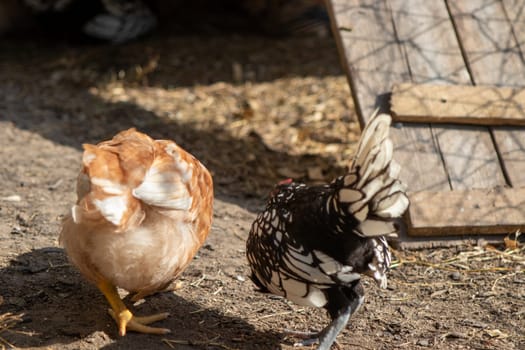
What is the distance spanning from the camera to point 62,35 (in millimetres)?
6965

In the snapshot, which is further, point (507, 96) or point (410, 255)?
point (507, 96)

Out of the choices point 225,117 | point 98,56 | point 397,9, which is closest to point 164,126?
point 225,117

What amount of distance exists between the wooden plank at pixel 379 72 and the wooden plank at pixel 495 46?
419 millimetres

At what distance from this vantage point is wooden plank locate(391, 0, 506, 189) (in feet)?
12.6

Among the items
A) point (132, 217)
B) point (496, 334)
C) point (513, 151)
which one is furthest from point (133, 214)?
point (513, 151)

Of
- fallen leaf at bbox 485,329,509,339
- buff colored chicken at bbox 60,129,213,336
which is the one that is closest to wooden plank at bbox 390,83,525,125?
fallen leaf at bbox 485,329,509,339

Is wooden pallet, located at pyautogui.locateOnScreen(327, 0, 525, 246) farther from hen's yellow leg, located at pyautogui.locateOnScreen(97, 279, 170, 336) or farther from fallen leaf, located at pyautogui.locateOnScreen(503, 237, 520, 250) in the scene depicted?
hen's yellow leg, located at pyautogui.locateOnScreen(97, 279, 170, 336)

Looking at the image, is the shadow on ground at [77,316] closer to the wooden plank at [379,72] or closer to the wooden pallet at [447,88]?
the wooden pallet at [447,88]

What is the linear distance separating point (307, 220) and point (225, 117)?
320 centimetres

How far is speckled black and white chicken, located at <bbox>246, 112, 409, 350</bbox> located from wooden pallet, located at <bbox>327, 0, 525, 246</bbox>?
120 centimetres

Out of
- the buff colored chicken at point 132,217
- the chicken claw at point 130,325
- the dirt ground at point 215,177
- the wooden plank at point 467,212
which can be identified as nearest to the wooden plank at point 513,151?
the wooden plank at point 467,212

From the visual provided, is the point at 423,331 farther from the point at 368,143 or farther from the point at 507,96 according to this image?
the point at 507,96

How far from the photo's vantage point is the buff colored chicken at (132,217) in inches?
91.5

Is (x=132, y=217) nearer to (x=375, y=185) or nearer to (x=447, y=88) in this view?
(x=375, y=185)
